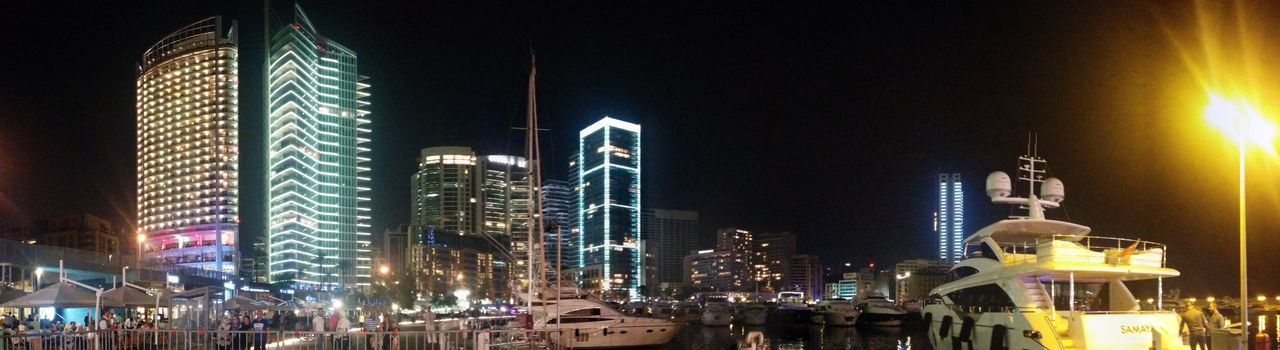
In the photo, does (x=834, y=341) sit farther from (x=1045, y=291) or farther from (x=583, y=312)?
(x=1045, y=291)

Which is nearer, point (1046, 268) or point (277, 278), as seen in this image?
point (1046, 268)

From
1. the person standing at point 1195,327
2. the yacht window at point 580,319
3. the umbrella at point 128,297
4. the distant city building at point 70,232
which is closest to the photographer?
the person standing at point 1195,327

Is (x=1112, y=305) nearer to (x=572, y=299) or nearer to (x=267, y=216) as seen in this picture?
(x=572, y=299)

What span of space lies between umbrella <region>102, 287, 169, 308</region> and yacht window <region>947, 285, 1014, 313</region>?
22.2 meters

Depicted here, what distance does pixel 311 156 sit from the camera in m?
155

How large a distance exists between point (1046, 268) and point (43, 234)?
170 meters

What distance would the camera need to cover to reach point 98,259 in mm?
49344

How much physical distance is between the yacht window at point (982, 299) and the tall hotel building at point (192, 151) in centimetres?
14165

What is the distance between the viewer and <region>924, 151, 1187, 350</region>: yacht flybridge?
19.8 meters

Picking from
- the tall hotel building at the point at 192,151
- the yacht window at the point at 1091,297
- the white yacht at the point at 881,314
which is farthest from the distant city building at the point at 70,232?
the yacht window at the point at 1091,297

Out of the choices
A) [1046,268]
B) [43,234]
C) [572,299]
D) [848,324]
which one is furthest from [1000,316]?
[43,234]

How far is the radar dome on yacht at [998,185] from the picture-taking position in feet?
85.0

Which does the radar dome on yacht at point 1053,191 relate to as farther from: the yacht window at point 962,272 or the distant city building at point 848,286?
the distant city building at point 848,286

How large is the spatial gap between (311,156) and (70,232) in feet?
132
